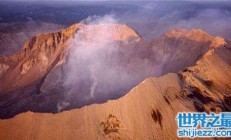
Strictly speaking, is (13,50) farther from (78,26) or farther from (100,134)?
(100,134)

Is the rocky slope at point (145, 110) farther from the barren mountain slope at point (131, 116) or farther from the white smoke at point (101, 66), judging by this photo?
the white smoke at point (101, 66)

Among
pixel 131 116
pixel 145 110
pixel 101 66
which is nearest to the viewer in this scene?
pixel 131 116

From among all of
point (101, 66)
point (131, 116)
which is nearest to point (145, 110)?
point (131, 116)

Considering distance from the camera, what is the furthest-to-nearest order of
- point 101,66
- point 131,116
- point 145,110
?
point 101,66 → point 145,110 → point 131,116

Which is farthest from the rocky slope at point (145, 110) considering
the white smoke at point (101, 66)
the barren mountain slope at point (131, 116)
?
the white smoke at point (101, 66)

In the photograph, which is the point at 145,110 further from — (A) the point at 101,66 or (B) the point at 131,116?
(A) the point at 101,66

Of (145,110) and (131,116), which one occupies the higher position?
(145,110)

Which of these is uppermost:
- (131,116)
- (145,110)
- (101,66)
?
(101,66)

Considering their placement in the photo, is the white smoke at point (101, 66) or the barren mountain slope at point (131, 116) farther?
the white smoke at point (101, 66)
